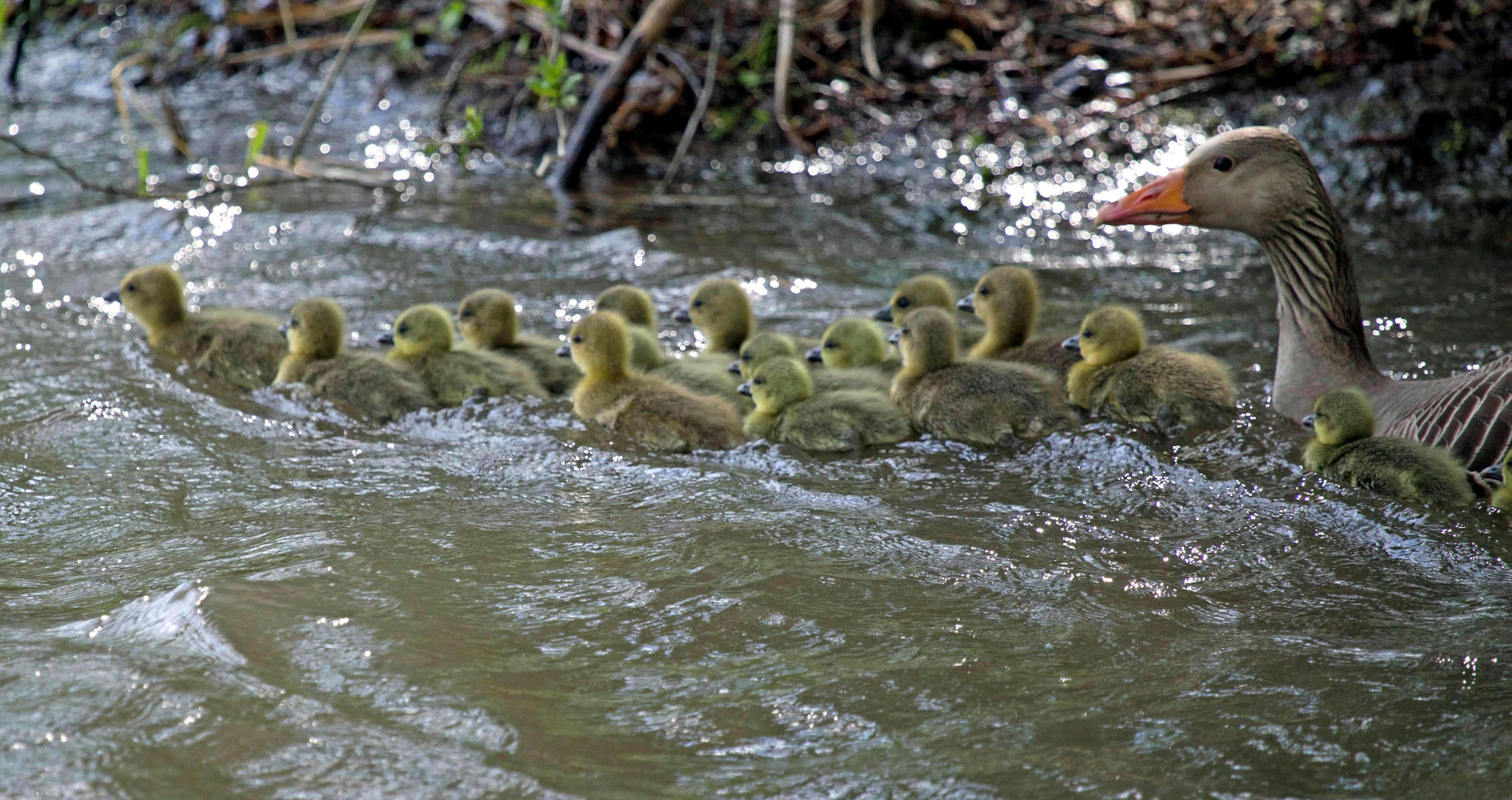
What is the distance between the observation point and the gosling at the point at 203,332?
5879 millimetres

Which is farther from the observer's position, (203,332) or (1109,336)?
(203,332)

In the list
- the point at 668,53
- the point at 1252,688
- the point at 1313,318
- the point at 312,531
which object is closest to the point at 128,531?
the point at 312,531

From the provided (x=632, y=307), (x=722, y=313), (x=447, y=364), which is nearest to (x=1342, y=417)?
(x=722, y=313)

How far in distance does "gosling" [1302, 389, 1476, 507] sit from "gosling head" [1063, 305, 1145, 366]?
2.47ft

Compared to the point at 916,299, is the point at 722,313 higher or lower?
lower

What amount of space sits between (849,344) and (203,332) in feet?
9.56

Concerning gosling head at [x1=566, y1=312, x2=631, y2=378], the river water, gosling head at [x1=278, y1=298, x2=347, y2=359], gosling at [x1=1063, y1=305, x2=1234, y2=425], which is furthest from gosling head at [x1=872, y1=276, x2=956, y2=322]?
gosling head at [x1=278, y1=298, x2=347, y2=359]

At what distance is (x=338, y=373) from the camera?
18.0 feet

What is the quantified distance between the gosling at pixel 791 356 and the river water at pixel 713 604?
0.48 m

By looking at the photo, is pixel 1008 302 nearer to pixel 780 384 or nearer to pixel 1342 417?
pixel 780 384

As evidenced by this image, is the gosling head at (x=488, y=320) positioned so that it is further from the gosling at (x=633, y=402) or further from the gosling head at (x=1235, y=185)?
the gosling head at (x=1235, y=185)

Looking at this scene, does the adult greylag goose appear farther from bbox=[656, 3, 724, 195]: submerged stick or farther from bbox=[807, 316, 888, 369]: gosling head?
bbox=[656, 3, 724, 195]: submerged stick

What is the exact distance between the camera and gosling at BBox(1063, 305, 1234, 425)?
503 cm

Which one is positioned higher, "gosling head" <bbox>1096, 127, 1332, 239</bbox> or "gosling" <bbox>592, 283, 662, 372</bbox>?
"gosling head" <bbox>1096, 127, 1332, 239</bbox>
